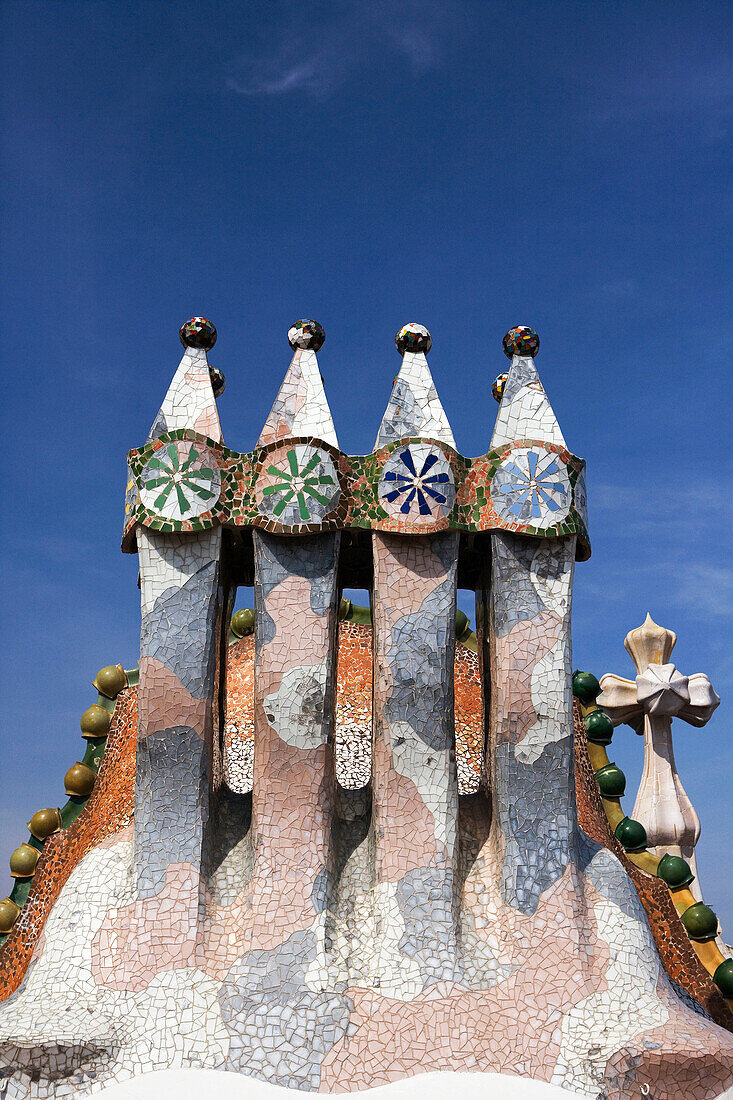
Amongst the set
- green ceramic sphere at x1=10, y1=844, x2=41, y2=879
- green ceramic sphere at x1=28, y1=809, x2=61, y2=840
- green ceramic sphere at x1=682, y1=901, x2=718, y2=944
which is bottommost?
green ceramic sphere at x1=682, y1=901, x2=718, y2=944

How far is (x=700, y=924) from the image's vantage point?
9453 mm

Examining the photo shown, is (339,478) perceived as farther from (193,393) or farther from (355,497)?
(193,393)

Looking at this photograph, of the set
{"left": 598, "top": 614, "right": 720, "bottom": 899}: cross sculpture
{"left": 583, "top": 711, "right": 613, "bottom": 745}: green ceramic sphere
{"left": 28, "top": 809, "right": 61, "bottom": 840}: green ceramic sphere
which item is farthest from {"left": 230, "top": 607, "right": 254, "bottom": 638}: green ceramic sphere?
{"left": 598, "top": 614, "right": 720, "bottom": 899}: cross sculpture

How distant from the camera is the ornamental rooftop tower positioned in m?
6.98

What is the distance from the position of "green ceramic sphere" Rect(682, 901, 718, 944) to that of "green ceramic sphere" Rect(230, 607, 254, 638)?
5237 millimetres

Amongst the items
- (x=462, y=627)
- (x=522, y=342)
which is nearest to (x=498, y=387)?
(x=522, y=342)

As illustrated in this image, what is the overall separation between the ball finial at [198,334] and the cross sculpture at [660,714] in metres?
7.12

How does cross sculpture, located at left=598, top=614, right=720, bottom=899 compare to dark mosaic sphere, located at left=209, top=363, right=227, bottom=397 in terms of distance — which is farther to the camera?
cross sculpture, located at left=598, top=614, right=720, bottom=899

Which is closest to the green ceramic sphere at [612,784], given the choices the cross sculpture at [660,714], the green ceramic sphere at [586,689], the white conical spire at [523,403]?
the green ceramic sphere at [586,689]

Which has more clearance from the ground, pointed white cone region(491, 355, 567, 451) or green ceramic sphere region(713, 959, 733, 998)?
pointed white cone region(491, 355, 567, 451)

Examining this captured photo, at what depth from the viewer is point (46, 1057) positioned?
6.79 m

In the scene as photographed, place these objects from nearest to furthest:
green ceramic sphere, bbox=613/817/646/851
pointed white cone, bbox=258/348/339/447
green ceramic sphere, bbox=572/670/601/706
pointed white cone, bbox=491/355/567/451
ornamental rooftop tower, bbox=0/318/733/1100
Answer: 1. ornamental rooftop tower, bbox=0/318/733/1100
2. pointed white cone, bbox=258/348/339/447
3. pointed white cone, bbox=491/355/567/451
4. green ceramic sphere, bbox=613/817/646/851
5. green ceramic sphere, bbox=572/670/601/706

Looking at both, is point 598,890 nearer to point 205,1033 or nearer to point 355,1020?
point 355,1020

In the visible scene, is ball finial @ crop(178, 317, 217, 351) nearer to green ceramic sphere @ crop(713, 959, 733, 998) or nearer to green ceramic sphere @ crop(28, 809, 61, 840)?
green ceramic sphere @ crop(28, 809, 61, 840)
